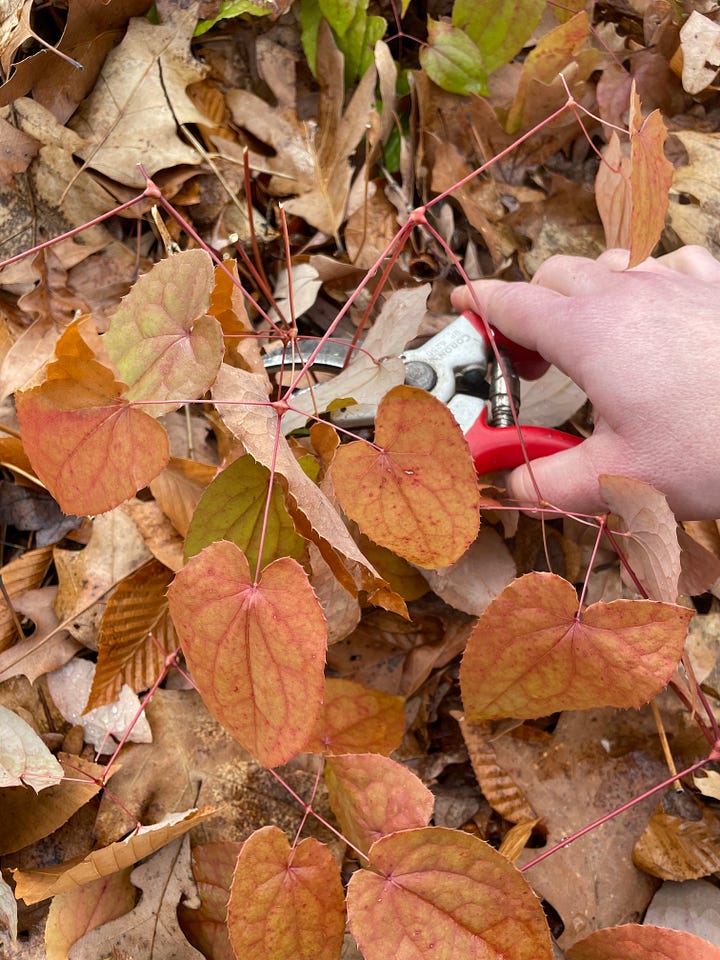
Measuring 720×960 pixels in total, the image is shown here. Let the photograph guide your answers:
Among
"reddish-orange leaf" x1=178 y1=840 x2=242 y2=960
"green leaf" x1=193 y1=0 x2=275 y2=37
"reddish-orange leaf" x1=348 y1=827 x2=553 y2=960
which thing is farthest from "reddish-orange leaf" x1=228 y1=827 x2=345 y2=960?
"green leaf" x1=193 y1=0 x2=275 y2=37

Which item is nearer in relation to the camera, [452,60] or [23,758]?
[23,758]

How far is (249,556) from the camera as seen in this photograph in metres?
1.20

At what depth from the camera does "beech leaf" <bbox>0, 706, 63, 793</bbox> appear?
1200mm

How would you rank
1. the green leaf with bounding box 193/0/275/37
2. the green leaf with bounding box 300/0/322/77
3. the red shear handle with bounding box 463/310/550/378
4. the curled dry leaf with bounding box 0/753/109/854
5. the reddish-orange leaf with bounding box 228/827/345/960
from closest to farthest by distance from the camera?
1. the reddish-orange leaf with bounding box 228/827/345/960
2. the curled dry leaf with bounding box 0/753/109/854
3. the red shear handle with bounding box 463/310/550/378
4. the green leaf with bounding box 193/0/275/37
5. the green leaf with bounding box 300/0/322/77

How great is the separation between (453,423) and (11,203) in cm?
109

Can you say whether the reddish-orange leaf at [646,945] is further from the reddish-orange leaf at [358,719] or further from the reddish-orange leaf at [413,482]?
the reddish-orange leaf at [413,482]

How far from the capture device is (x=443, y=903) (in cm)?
103

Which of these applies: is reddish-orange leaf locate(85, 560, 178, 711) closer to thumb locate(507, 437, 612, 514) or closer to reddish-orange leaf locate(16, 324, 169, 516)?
reddish-orange leaf locate(16, 324, 169, 516)

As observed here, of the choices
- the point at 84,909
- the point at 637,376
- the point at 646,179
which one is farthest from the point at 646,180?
the point at 84,909

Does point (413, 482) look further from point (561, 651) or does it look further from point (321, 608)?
point (561, 651)

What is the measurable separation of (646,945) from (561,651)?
1.34ft

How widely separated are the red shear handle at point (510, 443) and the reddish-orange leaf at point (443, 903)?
623 mm

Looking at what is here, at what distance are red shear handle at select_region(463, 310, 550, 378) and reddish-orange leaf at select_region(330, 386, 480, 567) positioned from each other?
1.51ft

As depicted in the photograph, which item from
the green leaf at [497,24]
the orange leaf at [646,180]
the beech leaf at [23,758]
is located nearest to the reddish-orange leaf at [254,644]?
the beech leaf at [23,758]
